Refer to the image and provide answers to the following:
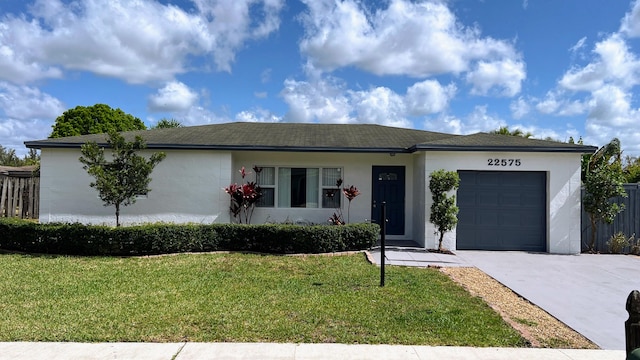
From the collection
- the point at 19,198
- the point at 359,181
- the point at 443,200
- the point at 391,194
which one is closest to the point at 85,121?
the point at 19,198

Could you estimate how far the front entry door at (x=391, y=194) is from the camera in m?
13.4

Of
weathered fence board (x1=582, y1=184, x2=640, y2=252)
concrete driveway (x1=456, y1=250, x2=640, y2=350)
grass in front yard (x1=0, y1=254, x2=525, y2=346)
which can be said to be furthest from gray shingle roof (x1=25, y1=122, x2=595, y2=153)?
grass in front yard (x1=0, y1=254, x2=525, y2=346)

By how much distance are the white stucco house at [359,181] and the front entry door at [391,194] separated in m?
0.03

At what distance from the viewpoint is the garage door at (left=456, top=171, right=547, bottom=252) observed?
11578 millimetres

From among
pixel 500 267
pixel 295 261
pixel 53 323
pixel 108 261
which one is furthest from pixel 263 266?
pixel 500 267

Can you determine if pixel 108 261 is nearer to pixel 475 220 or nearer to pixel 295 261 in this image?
pixel 295 261

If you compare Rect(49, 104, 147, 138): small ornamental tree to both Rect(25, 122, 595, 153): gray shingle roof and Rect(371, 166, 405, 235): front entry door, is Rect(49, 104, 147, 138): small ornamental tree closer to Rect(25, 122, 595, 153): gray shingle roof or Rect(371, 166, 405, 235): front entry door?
Rect(25, 122, 595, 153): gray shingle roof

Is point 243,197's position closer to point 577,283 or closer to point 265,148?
point 265,148

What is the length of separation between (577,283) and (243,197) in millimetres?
8534

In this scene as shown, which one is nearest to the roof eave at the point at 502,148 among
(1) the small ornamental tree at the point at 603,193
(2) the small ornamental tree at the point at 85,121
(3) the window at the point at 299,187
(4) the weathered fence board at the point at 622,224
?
(1) the small ornamental tree at the point at 603,193

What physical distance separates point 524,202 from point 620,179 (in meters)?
2.47

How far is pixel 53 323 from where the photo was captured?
5.14m

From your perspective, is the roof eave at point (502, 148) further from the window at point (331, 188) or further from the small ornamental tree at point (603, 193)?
the window at point (331, 188)

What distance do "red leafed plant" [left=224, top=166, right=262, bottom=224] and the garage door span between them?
5931 mm
